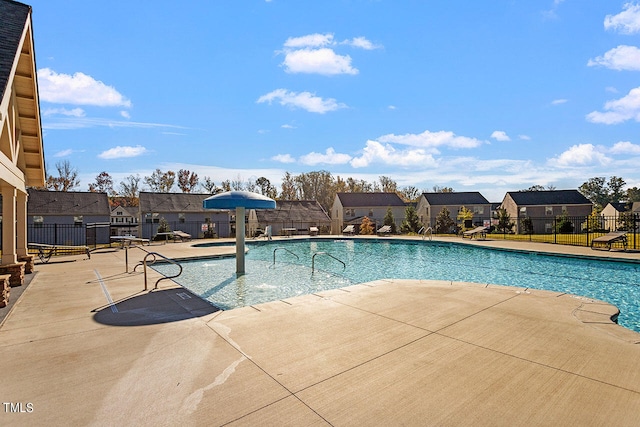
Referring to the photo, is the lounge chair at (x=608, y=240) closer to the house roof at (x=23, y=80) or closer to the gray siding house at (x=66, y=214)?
the house roof at (x=23, y=80)

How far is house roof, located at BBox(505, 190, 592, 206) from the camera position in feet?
133

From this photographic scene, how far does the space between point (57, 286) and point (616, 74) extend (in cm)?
1862

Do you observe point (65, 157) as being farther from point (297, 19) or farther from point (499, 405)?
point (499, 405)

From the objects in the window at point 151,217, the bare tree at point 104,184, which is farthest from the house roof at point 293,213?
the bare tree at point 104,184

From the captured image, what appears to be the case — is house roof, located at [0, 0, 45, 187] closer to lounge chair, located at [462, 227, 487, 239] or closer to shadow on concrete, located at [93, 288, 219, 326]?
shadow on concrete, located at [93, 288, 219, 326]

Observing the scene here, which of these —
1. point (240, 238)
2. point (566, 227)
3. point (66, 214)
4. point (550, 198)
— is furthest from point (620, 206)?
point (66, 214)

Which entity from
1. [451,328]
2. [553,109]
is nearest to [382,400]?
[451,328]

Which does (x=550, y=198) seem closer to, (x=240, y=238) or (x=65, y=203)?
(x=240, y=238)

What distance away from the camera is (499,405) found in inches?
102

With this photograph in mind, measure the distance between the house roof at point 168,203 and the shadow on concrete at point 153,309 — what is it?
1194 inches

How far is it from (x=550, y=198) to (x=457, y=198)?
36.9ft

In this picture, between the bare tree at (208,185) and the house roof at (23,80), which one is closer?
the house roof at (23,80)

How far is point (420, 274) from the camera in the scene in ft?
35.4

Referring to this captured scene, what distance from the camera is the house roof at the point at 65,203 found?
30.7m
